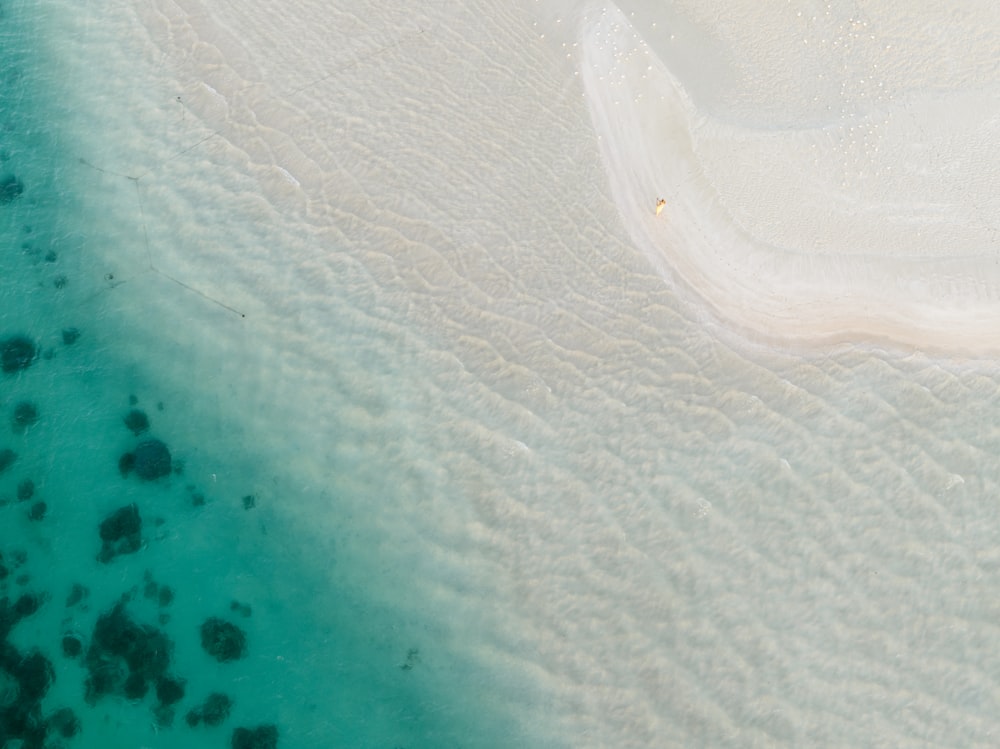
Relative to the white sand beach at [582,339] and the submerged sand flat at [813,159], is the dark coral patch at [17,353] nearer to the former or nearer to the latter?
the white sand beach at [582,339]

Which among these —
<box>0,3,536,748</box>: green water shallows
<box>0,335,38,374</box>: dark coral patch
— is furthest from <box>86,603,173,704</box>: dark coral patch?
<box>0,335,38,374</box>: dark coral patch

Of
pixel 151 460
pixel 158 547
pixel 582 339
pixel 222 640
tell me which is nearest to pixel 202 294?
pixel 151 460

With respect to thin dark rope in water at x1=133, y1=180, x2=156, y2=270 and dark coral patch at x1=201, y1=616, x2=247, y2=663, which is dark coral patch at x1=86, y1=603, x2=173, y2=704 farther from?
thin dark rope in water at x1=133, y1=180, x2=156, y2=270

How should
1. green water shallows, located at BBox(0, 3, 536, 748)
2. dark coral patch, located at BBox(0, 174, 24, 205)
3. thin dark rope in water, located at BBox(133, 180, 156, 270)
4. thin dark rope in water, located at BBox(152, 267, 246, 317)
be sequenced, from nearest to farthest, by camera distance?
1. green water shallows, located at BBox(0, 3, 536, 748)
2. thin dark rope in water, located at BBox(152, 267, 246, 317)
3. thin dark rope in water, located at BBox(133, 180, 156, 270)
4. dark coral patch, located at BBox(0, 174, 24, 205)

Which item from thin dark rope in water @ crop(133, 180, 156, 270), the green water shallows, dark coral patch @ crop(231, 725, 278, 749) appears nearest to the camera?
dark coral patch @ crop(231, 725, 278, 749)

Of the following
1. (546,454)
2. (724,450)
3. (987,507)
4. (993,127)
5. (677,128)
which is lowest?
(546,454)

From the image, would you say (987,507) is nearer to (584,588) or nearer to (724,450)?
(724,450)

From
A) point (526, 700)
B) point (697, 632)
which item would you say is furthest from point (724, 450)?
point (526, 700)
